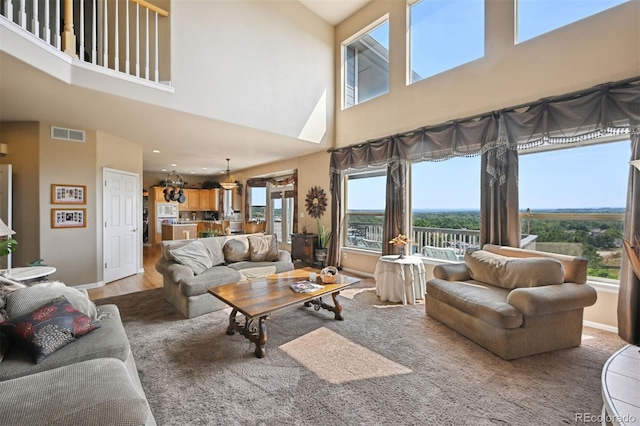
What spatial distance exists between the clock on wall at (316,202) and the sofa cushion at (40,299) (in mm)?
4351

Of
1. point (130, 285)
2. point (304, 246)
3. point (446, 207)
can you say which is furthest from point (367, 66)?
point (130, 285)

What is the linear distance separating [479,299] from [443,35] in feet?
13.0

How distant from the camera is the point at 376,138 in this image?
16.0 feet

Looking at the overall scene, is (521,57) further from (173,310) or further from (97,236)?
(97,236)

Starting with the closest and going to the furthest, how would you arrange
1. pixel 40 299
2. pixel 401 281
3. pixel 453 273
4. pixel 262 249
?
pixel 40 299
pixel 453 273
pixel 401 281
pixel 262 249

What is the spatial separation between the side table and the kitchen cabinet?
2.19m

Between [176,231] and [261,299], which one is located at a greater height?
[176,231]

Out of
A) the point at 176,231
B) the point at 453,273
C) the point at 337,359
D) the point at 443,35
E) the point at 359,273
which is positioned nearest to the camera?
the point at 337,359

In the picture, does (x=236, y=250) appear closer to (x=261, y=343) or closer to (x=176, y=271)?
(x=176, y=271)

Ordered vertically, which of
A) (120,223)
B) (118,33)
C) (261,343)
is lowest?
(261,343)

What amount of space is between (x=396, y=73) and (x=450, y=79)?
1023 mm

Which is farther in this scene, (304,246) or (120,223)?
(304,246)

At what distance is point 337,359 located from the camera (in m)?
2.27

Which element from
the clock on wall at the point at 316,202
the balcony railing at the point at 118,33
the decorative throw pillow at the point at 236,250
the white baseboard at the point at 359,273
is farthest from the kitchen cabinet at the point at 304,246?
the balcony railing at the point at 118,33
